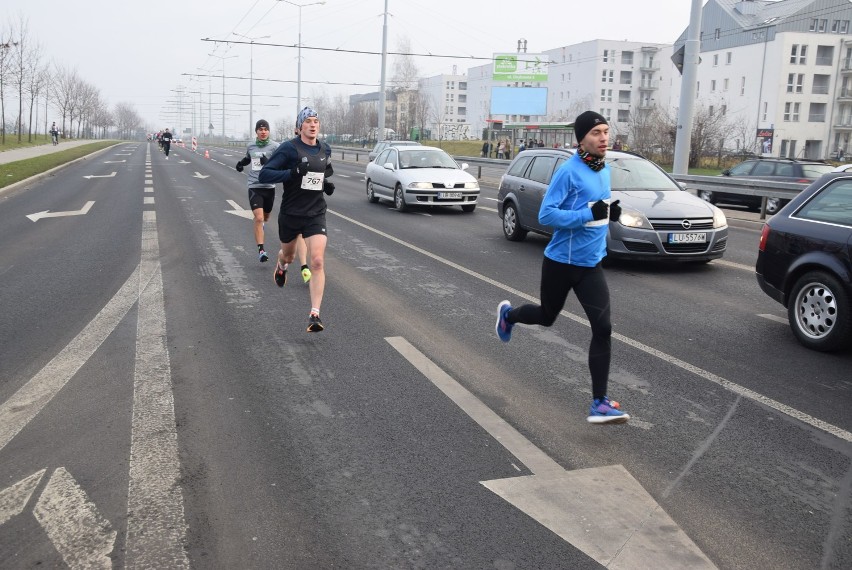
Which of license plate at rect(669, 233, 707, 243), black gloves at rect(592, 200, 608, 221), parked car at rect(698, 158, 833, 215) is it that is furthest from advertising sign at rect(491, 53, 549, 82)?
black gloves at rect(592, 200, 608, 221)

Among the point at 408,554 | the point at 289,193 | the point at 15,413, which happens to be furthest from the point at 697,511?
the point at 289,193

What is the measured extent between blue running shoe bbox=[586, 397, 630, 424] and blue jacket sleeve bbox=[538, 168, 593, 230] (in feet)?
3.56

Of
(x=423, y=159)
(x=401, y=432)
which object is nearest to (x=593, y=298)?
(x=401, y=432)

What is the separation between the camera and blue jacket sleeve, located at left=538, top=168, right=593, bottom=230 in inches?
187

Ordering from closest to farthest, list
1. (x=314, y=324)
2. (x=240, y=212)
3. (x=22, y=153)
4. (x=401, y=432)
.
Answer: (x=401, y=432), (x=314, y=324), (x=240, y=212), (x=22, y=153)

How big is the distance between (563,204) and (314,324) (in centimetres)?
279

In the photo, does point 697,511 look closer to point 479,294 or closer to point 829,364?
point 829,364

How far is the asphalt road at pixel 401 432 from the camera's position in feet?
10.8

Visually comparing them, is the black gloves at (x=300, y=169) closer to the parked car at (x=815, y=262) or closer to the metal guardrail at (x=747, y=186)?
the parked car at (x=815, y=262)

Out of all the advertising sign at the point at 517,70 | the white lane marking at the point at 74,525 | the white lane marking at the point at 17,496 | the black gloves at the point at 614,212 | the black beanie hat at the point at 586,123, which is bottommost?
the white lane marking at the point at 17,496

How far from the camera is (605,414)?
469cm

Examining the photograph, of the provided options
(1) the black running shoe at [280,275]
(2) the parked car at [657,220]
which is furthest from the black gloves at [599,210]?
(2) the parked car at [657,220]

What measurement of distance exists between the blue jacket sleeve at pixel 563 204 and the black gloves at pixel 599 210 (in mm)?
57

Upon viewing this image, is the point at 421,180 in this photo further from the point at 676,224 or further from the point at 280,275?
the point at 280,275
